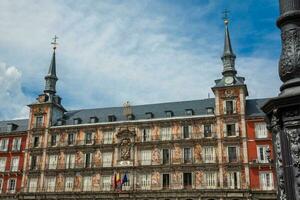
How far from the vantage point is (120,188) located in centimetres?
4984

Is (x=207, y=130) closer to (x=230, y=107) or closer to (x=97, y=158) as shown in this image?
(x=230, y=107)

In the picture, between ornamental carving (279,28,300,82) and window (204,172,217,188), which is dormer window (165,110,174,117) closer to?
window (204,172,217,188)

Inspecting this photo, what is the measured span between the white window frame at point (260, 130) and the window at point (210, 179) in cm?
714

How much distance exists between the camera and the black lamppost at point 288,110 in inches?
363

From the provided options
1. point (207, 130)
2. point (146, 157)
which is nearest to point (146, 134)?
point (146, 157)

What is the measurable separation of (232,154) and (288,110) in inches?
1523

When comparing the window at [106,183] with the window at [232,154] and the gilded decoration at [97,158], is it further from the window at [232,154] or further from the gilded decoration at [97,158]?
the window at [232,154]

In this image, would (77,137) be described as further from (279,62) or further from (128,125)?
(279,62)

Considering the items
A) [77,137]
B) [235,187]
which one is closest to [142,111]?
[77,137]

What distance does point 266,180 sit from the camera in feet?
148

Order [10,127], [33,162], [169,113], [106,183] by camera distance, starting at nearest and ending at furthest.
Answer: [106,183]
[169,113]
[33,162]
[10,127]

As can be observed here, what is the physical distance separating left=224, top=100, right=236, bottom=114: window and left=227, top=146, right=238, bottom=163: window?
4643 mm

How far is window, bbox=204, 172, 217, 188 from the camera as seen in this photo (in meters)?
46.9

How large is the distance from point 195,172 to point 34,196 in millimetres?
22798
